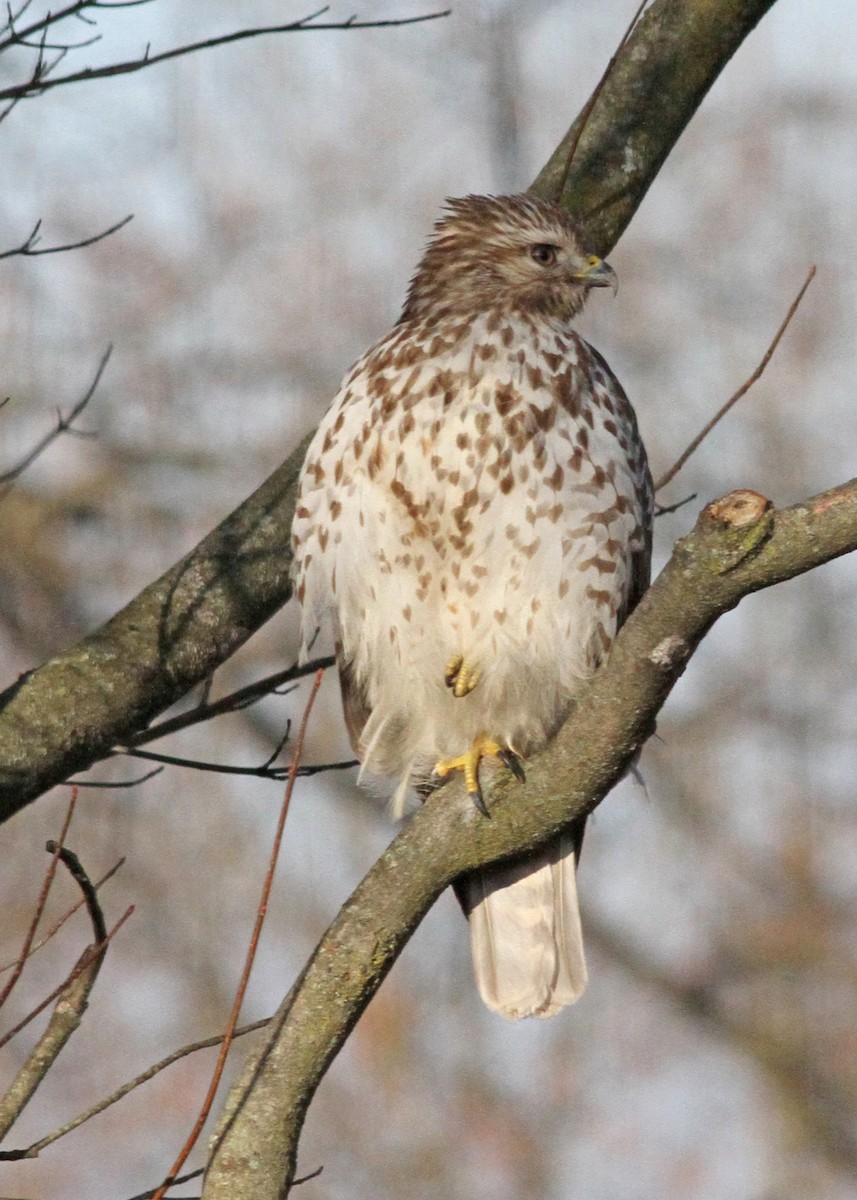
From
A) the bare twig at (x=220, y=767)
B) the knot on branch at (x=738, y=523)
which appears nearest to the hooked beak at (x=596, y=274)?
the bare twig at (x=220, y=767)

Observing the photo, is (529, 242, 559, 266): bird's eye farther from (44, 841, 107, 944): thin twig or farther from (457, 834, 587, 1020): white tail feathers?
(44, 841, 107, 944): thin twig

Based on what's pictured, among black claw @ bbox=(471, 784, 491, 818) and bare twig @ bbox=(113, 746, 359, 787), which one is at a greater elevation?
bare twig @ bbox=(113, 746, 359, 787)

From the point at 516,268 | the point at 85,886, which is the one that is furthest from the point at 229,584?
the point at 516,268

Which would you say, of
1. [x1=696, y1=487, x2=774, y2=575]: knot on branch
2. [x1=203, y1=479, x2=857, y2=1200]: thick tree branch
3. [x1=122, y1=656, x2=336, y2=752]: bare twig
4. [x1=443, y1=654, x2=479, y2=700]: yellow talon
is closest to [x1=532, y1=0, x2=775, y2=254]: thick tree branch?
[x1=443, y1=654, x2=479, y2=700]: yellow talon

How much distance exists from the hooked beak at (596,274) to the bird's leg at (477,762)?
1215mm

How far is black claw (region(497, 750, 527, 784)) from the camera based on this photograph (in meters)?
3.35

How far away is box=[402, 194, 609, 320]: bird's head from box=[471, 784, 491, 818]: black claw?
1.32 metres

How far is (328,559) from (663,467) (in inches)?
255

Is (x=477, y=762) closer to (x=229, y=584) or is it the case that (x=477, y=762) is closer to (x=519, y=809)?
(x=519, y=809)

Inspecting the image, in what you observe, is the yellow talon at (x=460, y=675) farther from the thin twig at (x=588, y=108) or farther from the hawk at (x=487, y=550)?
the thin twig at (x=588, y=108)

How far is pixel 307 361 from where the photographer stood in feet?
33.6

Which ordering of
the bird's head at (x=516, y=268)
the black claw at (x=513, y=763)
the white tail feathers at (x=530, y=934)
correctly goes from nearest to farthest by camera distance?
the black claw at (x=513, y=763) → the white tail feathers at (x=530, y=934) → the bird's head at (x=516, y=268)

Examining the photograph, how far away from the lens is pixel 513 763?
370 centimetres

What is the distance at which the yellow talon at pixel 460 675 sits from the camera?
3936mm
